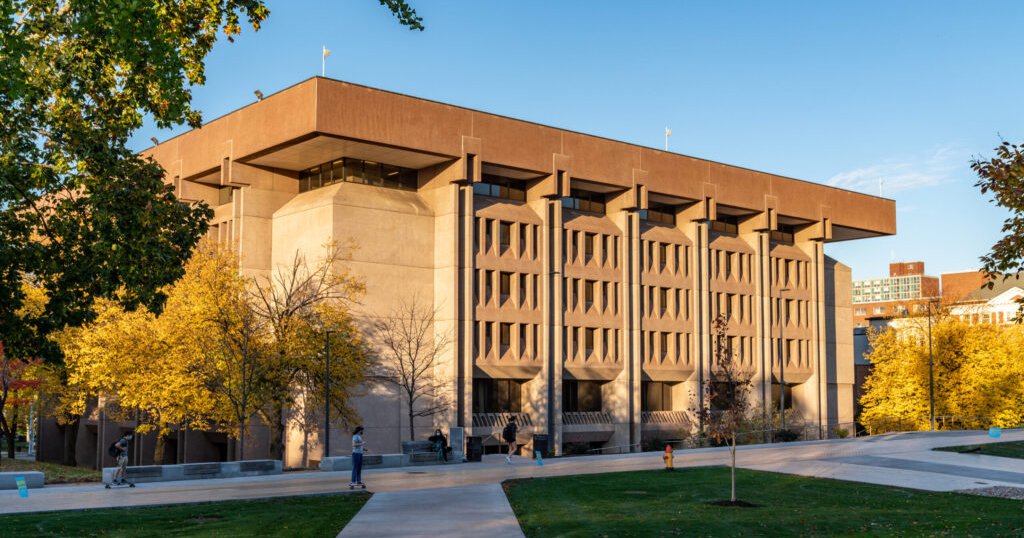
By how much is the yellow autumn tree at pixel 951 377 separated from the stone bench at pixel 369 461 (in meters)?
42.4

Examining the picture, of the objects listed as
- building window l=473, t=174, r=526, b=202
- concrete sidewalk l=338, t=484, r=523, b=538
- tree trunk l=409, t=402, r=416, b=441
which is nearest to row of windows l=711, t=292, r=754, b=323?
building window l=473, t=174, r=526, b=202

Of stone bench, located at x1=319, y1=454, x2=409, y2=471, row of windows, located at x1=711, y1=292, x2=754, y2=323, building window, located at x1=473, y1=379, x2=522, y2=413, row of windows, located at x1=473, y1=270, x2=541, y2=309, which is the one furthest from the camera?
row of windows, located at x1=711, y1=292, x2=754, y2=323

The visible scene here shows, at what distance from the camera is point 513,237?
183 ft

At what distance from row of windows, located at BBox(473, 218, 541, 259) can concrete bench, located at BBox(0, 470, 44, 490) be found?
28.9 m

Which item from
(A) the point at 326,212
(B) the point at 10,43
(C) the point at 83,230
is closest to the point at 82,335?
(A) the point at 326,212

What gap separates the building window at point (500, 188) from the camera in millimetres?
56594

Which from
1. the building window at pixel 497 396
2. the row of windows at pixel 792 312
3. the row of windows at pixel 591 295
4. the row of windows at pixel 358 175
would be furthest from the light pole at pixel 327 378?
the row of windows at pixel 792 312

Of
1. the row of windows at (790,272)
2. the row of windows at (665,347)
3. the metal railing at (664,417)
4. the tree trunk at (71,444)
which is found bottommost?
the tree trunk at (71,444)

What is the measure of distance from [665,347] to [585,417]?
8015 millimetres

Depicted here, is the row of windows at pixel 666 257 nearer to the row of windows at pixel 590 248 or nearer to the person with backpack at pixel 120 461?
the row of windows at pixel 590 248

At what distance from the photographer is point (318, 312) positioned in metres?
42.4

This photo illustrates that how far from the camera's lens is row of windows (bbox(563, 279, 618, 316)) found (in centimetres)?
5847

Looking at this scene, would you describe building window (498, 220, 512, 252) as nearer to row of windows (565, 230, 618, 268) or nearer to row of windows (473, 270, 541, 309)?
row of windows (473, 270, 541, 309)

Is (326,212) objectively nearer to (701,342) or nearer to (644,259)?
(644,259)
